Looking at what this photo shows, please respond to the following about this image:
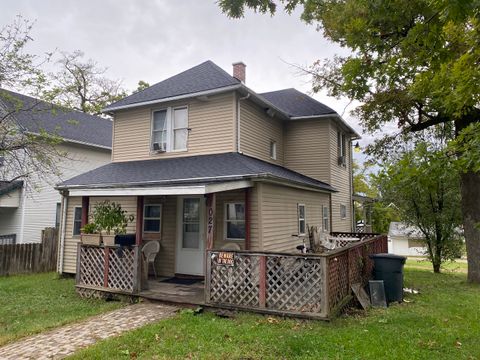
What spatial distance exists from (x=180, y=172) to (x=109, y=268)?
2981 mm

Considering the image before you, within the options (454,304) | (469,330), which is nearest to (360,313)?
(469,330)

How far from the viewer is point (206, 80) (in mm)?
11555

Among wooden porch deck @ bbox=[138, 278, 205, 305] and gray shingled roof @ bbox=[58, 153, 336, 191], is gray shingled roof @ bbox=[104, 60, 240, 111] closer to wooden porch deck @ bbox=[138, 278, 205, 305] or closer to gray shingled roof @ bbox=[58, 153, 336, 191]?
gray shingled roof @ bbox=[58, 153, 336, 191]

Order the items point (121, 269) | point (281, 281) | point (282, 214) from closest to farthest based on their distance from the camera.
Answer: point (281, 281)
point (121, 269)
point (282, 214)

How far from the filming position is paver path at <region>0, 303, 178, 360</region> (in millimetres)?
5027

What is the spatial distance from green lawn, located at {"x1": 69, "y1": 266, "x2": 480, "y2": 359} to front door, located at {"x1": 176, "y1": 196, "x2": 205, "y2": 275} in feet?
10.6

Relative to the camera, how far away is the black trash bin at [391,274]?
7844 mm

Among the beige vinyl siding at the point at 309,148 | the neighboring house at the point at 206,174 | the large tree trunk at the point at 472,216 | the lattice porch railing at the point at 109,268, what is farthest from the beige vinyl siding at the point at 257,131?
the large tree trunk at the point at 472,216

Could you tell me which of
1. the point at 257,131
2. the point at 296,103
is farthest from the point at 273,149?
the point at 296,103

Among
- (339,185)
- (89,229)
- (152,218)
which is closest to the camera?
(89,229)

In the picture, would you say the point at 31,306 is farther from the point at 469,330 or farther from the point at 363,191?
the point at 363,191

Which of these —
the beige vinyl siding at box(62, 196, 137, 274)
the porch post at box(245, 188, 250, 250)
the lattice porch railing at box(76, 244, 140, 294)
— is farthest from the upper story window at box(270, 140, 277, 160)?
the lattice porch railing at box(76, 244, 140, 294)

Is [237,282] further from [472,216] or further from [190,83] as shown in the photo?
[472,216]

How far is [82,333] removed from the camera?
580 cm
